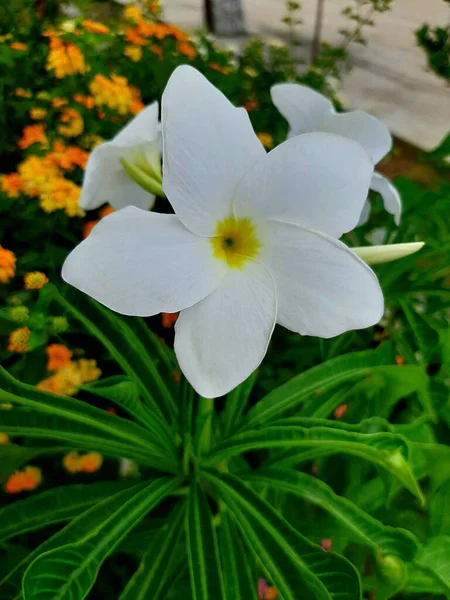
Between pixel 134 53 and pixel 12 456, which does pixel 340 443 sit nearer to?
pixel 12 456

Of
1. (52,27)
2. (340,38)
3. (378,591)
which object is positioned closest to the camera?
(378,591)

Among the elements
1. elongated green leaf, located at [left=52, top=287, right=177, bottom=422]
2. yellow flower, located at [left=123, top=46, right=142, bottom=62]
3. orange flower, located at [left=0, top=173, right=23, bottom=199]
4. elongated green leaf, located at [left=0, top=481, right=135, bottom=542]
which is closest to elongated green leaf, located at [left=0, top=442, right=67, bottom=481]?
elongated green leaf, located at [left=0, top=481, right=135, bottom=542]

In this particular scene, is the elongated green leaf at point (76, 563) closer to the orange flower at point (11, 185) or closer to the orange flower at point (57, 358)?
the orange flower at point (57, 358)

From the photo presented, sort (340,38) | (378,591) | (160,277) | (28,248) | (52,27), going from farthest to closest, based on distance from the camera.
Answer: (340,38), (52,27), (28,248), (378,591), (160,277)

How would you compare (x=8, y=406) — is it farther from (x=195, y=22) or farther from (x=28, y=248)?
(x=195, y=22)

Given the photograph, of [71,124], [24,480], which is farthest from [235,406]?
[71,124]

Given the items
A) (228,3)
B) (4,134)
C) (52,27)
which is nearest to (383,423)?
(4,134)
